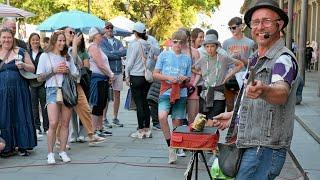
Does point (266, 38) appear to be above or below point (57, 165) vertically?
Answer: above


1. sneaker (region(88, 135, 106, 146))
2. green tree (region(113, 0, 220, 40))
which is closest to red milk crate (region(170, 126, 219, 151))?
sneaker (region(88, 135, 106, 146))

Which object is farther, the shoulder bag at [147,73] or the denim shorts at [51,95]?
the shoulder bag at [147,73]

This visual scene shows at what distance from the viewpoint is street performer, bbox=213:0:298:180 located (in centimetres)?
322

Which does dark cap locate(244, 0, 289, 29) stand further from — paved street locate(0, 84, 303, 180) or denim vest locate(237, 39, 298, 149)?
paved street locate(0, 84, 303, 180)

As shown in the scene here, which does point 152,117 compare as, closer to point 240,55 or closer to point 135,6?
point 240,55

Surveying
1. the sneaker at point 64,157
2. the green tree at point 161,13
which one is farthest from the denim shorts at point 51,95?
the green tree at point 161,13

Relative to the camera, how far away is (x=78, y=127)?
9039mm

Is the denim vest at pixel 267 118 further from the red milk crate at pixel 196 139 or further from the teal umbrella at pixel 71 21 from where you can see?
the teal umbrella at pixel 71 21

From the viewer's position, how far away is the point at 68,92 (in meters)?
7.35

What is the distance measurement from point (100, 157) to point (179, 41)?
6.42 ft

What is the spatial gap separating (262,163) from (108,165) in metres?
4.09

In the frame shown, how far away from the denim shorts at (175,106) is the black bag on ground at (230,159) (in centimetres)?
387

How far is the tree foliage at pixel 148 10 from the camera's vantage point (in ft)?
117

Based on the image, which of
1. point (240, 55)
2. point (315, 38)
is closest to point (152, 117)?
point (240, 55)
